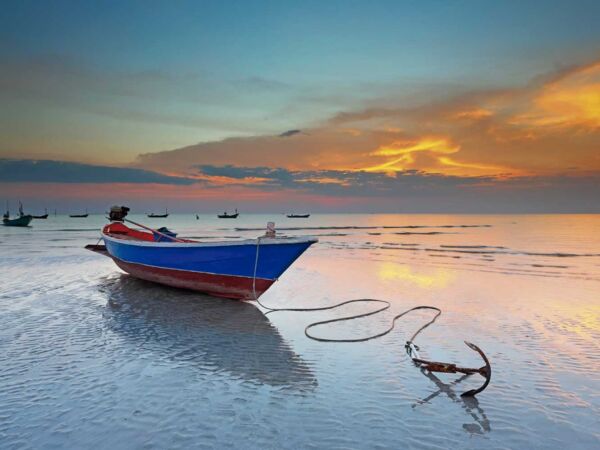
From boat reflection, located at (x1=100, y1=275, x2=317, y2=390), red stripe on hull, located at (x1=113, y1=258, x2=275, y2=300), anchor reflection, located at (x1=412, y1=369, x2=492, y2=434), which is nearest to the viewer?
anchor reflection, located at (x1=412, y1=369, x2=492, y2=434)

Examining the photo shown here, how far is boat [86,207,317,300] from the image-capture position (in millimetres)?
10055

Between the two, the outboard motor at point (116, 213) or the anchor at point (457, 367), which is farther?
the outboard motor at point (116, 213)

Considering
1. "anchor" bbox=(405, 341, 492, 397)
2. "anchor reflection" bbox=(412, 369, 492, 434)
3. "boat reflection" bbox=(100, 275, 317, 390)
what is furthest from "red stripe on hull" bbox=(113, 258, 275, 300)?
"anchor reflection" bbox=(412, 369, 492, 434)

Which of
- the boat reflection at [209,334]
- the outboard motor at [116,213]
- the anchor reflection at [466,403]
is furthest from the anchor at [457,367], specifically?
the outboard motor at [116,213]

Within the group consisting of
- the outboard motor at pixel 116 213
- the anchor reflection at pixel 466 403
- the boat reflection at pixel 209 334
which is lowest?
the boat reflection at pixel 209 334

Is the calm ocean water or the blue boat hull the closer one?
the calm ocean water

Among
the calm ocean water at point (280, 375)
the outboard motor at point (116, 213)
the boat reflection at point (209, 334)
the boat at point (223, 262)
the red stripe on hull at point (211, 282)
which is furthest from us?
the outboard motor at point (116, 213)

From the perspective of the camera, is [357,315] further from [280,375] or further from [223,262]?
[280,375]

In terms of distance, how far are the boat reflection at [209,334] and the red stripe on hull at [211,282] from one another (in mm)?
259

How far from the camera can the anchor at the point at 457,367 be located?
16.3ft

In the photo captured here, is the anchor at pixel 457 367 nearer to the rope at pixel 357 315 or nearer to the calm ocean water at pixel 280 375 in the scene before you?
the calm ocean water at pixel 280 375

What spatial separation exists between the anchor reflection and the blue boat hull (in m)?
4.80

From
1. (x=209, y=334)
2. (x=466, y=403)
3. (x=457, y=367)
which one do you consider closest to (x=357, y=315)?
(x=209, y=334)

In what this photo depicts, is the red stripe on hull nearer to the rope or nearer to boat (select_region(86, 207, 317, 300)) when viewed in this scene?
boat (select_region(86, 207, 317, 300))
